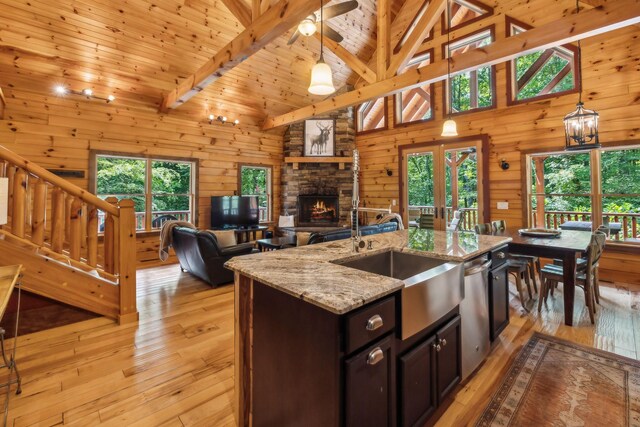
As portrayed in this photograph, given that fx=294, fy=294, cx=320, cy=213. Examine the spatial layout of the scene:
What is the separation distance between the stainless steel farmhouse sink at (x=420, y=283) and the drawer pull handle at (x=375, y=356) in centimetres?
18

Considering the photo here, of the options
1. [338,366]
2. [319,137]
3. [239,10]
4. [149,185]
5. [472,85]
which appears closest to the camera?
[338,366]

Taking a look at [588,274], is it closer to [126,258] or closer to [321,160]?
[126,258]

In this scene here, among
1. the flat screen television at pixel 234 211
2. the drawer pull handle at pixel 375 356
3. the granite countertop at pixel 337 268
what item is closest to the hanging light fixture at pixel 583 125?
the granite countertop at pixel 337 268

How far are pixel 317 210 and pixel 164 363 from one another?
5.43m

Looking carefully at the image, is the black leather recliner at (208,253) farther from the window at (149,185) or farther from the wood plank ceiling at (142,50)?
the wood plank ceiling at (142,50)

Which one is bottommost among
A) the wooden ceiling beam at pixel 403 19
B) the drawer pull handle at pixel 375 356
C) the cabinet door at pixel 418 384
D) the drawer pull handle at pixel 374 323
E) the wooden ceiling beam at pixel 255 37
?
the cabinet door at pixel 418 384

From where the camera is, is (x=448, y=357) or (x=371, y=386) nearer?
(x=371, y=386)

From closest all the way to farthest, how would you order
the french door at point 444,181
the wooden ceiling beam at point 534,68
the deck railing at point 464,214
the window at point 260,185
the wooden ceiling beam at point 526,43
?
the wooden ceiling beam at point 526,43 < the wooden ceiling beam at point 534,68 < the french door at point 444,181 < the deck railing at point 464,214 < the window at point 260,185

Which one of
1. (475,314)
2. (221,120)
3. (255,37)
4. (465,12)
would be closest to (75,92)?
(221,120)

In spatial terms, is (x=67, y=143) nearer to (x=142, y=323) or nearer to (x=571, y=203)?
(x=142, y=323)

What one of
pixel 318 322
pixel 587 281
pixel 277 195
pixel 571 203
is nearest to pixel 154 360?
pixel 318 322

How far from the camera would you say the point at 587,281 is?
302 cm

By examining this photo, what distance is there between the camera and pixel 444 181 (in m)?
6.19

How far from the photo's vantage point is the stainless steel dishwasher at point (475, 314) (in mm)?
1984
